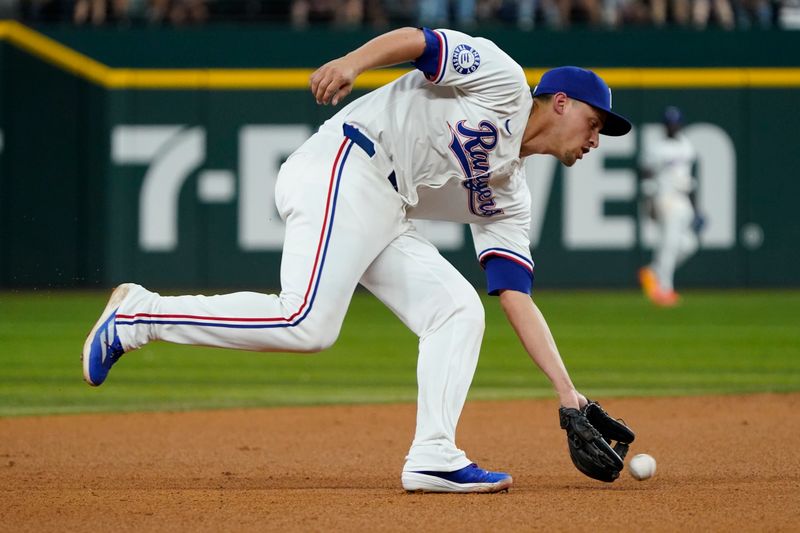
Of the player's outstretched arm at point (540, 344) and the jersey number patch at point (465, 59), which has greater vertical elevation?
the jersey number patch at point (465, 59)

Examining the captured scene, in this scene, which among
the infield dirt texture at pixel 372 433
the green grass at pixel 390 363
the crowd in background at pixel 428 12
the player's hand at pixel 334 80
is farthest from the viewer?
the crowd in background at pixel 428 12

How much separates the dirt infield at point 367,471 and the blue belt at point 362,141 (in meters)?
1.10

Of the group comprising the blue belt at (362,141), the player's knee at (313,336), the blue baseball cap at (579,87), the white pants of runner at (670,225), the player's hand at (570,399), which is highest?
the blue baseball cap at (579,87)

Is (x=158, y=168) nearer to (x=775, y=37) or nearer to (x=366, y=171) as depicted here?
(x=775, y=37)

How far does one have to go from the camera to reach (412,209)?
452cm

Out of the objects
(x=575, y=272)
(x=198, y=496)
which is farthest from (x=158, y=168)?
(x=198, y=496)

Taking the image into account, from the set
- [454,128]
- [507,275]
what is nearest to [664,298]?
[507,275]

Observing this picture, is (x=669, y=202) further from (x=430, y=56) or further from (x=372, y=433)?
(x=430, y=56)

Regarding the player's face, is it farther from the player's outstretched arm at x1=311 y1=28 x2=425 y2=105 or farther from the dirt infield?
the dirt infield

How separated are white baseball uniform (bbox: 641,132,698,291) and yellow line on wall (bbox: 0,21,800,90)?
6.15ft

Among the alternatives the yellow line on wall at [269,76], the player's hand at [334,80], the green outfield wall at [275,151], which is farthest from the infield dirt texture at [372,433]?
the yellow line on wall at [269,76]

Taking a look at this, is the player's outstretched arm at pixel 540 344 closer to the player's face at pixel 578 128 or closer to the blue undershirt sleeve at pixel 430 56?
the player's face at pixel 578 128

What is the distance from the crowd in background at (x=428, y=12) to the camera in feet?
54.7

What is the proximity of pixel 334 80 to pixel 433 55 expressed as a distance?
1.30 ft
